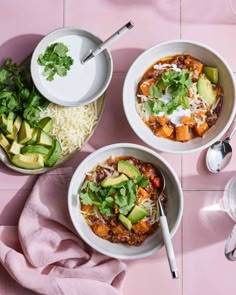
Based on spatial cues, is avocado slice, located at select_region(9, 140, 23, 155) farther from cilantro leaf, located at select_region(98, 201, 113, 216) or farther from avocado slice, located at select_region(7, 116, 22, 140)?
cilantro leaf, located at select_region(98, 201, 113, 216)

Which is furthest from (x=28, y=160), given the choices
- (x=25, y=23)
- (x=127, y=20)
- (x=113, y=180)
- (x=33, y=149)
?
(x=127, y=20)

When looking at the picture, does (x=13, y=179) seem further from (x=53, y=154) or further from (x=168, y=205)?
(x=168, y=205)

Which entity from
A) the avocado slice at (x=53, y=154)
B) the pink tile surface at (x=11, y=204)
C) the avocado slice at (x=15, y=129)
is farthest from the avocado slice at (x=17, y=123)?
the pink tile surface at (x=11, y=204)

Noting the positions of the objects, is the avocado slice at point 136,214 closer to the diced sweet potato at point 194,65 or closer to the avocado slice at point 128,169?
the avocado slice at point 128,169

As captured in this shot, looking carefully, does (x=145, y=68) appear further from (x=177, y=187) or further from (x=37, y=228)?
(x=37, y=228)

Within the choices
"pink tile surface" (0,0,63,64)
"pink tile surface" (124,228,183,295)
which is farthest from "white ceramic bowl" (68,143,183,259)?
"pink tile surface" (0,0,63,64)
